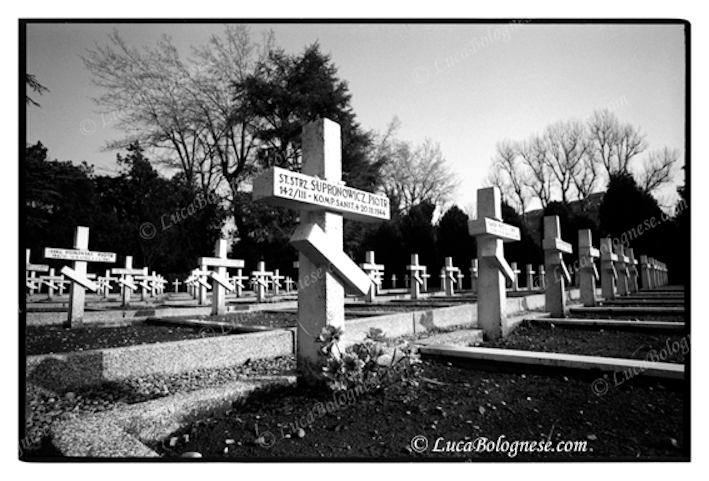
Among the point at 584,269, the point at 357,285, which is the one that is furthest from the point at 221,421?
the point at 584,269

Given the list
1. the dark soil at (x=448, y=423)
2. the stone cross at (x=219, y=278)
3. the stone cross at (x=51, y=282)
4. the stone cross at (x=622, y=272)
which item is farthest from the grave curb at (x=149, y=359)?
the stone cross at (x=622, y=272)

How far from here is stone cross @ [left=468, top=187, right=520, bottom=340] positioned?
5410mm

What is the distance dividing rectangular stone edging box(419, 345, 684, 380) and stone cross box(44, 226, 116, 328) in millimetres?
5287

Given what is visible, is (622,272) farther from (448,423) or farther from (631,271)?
(448,423)

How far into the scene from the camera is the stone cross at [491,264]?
17.7ft

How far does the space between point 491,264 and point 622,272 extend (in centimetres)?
912

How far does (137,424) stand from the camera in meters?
2.26

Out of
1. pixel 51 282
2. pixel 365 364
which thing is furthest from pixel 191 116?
pixel 365 364

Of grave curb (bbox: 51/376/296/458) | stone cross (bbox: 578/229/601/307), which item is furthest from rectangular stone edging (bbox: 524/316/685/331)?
grave curb (bbox: 51/376/296/458)

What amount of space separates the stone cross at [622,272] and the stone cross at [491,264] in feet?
25.9

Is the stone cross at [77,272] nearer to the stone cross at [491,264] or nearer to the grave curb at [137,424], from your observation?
the grave curb at [137,424]

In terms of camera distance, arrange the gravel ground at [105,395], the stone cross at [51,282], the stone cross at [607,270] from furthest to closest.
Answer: the stone cross at [51,282] < the stone cross at [607,270] < the gravel ground at [105,395]

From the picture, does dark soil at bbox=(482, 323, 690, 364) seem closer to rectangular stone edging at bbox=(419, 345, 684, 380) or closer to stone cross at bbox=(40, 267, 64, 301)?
rectangular stone edging at bbox=(419, 345, 684, 380)

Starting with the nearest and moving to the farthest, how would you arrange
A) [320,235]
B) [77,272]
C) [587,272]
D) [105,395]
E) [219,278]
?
1. [320,235]
2. [105,395]
3. [77,272]
4. [219,278]
5. [587,272]
